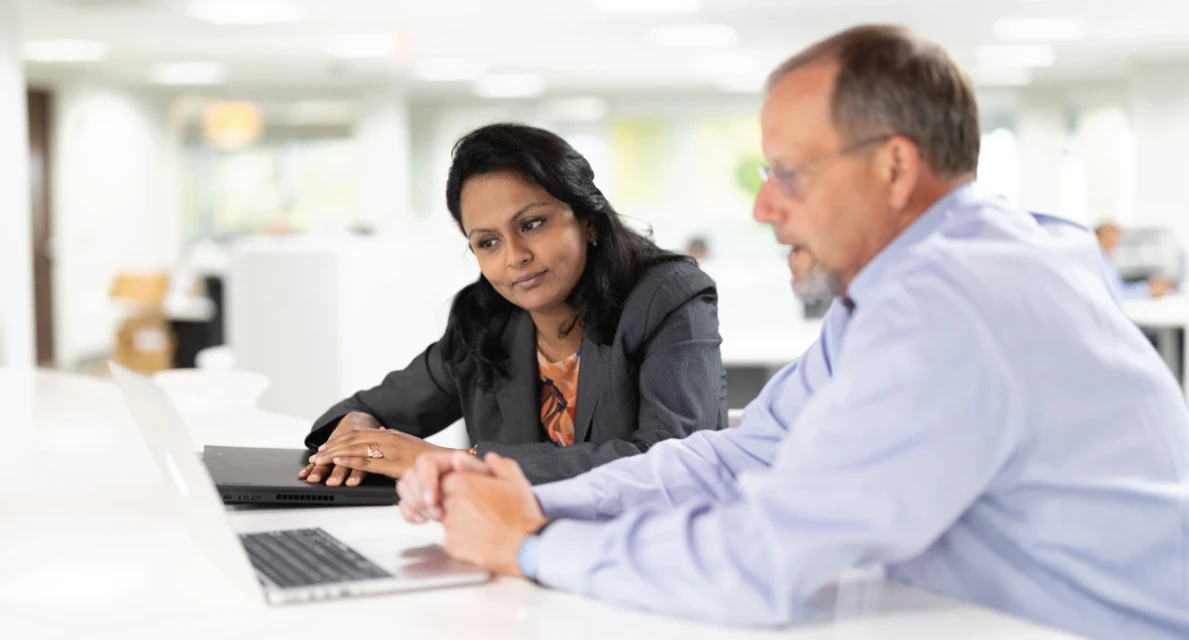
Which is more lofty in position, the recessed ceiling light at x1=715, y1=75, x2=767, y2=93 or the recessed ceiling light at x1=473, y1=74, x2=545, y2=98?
the recessed ceiling light at x1=715, y1=75, x2=767, y2=93

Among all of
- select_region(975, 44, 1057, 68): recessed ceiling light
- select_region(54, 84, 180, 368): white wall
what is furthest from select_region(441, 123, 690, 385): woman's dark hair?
select_region(54, 84, 180, 368): white wall

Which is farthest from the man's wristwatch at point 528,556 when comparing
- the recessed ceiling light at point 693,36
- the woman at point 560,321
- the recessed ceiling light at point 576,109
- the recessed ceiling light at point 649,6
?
the recessed ceiling light at point 576,109

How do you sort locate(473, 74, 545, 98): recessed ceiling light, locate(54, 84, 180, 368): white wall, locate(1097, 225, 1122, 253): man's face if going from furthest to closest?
locate(473, 74, 545, 98): recessed ceiling light < locate(54, 84, 180, 368): white wall < locate(1097, 225, 1122, 253): man's face

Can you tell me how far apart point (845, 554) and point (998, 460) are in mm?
161

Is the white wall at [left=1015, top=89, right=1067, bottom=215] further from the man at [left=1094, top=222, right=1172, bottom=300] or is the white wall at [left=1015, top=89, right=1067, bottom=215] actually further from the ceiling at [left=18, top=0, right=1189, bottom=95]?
the man at [left=1094, top=222, right=1172, bottom=300]

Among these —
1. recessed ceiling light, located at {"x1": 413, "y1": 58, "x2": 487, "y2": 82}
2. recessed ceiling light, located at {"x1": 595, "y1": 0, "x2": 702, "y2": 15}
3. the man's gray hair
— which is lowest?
the man's gray hair

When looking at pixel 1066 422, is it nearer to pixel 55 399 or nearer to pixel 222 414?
pixel 222 414

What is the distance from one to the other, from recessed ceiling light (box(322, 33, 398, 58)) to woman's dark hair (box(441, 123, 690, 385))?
28.7ft

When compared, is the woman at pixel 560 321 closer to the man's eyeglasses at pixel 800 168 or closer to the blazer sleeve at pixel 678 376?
the blazer sleeve at pixel 678 376

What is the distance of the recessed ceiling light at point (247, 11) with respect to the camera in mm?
8711

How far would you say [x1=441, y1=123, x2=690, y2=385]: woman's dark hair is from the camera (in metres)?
1.96

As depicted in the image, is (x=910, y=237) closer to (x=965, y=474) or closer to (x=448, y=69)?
(x=965, y=474)

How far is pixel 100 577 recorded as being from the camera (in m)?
1.20

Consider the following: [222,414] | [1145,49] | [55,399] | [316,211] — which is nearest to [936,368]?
[222,414]
